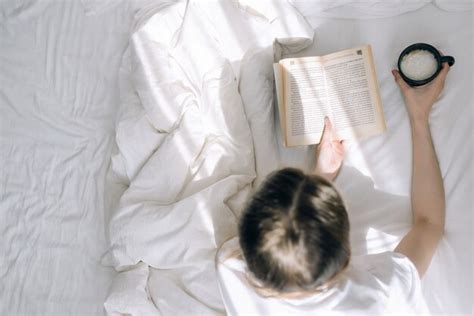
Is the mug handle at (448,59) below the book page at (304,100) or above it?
above

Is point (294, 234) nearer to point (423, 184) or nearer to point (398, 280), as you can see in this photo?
point (398, 280)

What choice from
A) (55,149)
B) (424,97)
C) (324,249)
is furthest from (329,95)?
(55,149)

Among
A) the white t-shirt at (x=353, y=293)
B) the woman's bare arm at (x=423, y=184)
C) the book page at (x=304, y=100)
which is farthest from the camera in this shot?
the book page at (x=304, y=100)

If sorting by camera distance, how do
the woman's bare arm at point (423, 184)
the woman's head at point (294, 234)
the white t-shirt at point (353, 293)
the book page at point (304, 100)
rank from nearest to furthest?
the woman's head at point (294, 234) < the white t-shirt at point (353, 293) < the woman's bare arm at point (423, 184) < the book page at point (304, 100)

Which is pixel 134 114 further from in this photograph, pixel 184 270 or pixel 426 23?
pixel 426 23

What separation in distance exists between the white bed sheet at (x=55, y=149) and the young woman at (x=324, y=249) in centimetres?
37

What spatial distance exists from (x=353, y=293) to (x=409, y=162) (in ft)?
1.05

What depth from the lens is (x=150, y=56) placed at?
37.8 inches

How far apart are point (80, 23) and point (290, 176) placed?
79 cm

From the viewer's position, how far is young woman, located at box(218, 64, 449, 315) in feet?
1.92

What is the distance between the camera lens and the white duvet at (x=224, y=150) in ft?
2.73

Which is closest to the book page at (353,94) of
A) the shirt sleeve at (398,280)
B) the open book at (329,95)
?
the open book at (329,95)

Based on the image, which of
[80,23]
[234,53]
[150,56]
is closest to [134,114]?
[150,56]

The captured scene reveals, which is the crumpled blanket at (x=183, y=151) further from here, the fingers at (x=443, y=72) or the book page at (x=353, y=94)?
the fingers at (x=443, y=72)
